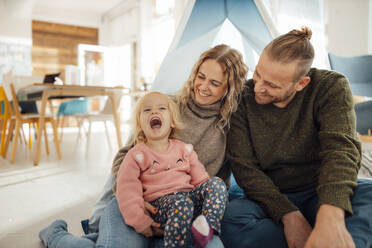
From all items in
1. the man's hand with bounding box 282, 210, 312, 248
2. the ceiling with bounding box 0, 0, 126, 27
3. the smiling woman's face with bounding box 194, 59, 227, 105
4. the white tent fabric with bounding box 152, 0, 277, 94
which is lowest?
the man's hand with bounding box 282, 210, 312, 248

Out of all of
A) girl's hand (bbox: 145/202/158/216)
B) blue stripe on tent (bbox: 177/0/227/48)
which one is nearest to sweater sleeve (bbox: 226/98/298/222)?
girl's hand (bbox: 145/202/158/216)

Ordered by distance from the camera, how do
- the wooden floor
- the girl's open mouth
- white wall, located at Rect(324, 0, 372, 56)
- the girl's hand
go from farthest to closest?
1. white wall, located at Rect(324, 0, 372, 56)
2. the wooden floor
3. the girl's open mouth
4. the girl's hand

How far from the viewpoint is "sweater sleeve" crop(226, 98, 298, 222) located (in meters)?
0.95

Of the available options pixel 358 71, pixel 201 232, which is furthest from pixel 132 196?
pixel 358 71

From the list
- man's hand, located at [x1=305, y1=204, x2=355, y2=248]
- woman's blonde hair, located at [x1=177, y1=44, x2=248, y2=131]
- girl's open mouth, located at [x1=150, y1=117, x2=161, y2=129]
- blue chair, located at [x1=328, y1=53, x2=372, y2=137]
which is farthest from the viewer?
blue chair, located at [x1=328, y1=53, x2=372, y2=137]

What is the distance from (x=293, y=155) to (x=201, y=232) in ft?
1.43

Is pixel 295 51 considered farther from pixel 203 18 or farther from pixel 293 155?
pixel 203 18

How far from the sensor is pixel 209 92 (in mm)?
1189

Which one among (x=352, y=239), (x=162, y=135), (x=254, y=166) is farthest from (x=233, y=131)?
(x=352, y=239)

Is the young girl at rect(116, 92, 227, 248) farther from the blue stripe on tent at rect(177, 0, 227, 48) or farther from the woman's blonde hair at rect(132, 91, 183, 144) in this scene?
the blue stripe on tent at rect(177, 0, 227, 48)

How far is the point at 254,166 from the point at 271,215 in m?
0.18

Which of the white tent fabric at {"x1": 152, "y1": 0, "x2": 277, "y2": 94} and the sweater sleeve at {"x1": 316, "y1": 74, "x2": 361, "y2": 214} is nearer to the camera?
the sweater sleeve at {"x1": 316, "y1": 74, "x2": 361, "y2": 214}

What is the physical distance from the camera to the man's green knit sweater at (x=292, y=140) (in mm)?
949

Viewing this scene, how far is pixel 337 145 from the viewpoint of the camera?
0.92 meters
